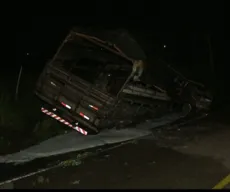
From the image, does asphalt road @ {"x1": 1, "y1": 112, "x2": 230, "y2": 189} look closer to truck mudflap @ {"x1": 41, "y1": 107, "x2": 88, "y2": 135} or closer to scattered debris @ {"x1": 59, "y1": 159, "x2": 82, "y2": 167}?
scattered debris @ {"x1": 59, "y1": 159, "x2": 82, "y2": 167}

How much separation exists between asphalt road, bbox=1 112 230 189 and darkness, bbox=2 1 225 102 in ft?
12.1

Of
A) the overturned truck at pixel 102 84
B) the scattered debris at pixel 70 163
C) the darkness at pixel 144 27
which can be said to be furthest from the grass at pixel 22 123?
the darkness at pixel 144 27

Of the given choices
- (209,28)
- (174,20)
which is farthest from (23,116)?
(209,28)

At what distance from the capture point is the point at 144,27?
29734mm

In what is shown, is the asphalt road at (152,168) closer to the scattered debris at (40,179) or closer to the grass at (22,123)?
the scattered debris at (40,179)

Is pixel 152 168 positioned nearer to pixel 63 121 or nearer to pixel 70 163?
pixel 70 163

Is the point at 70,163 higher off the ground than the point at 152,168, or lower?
lower

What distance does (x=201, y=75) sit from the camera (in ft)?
66.2

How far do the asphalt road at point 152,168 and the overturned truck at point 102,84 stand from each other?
1225 millimetres

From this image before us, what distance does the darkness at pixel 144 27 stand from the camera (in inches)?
756

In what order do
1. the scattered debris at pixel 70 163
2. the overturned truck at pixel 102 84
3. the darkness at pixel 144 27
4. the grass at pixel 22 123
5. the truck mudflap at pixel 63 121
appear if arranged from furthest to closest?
the darkness at pixel 144 27 → the overturned truck at pixel 102 84 → the truck mudflap at pixel 63 121 → the grass at pixel 22 123 → the scattered debris at pixel 70 163

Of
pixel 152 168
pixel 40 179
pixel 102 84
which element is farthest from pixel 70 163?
pixel 102 84

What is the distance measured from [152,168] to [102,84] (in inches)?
173

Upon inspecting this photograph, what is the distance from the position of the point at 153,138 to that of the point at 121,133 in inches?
39.4
